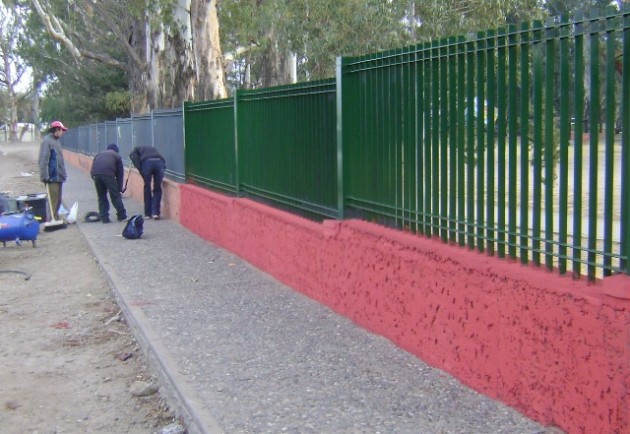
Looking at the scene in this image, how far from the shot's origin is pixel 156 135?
735 inches

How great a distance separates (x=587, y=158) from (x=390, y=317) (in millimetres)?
2496

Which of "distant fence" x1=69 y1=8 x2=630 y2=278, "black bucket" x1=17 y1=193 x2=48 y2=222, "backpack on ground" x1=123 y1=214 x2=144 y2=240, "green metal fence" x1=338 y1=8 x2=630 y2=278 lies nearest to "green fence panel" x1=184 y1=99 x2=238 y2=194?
"backpack on ground" x1=123 y1=214 x2=144 y2=240

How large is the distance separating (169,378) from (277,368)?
0.77m

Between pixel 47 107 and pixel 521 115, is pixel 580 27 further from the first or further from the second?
pixel 47 107

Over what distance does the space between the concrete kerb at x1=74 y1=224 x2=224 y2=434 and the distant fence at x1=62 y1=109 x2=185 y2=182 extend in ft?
22.7

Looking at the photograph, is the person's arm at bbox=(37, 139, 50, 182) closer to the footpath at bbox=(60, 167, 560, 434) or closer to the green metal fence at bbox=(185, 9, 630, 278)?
the footpath at bbox=(60, 167, 560, 434)

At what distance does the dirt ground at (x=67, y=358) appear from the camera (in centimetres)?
601

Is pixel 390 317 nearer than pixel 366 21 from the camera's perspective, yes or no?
Yes

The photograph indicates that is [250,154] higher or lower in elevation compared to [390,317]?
higher

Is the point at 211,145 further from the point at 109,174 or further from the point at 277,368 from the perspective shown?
the point at 277,368

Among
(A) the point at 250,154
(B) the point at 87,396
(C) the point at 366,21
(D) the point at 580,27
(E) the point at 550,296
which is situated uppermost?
(C) the point at 366,21

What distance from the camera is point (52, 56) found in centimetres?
5331

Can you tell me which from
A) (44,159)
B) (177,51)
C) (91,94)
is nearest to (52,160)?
(44,159)

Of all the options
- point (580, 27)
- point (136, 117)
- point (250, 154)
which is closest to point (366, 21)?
point (136, 117)
